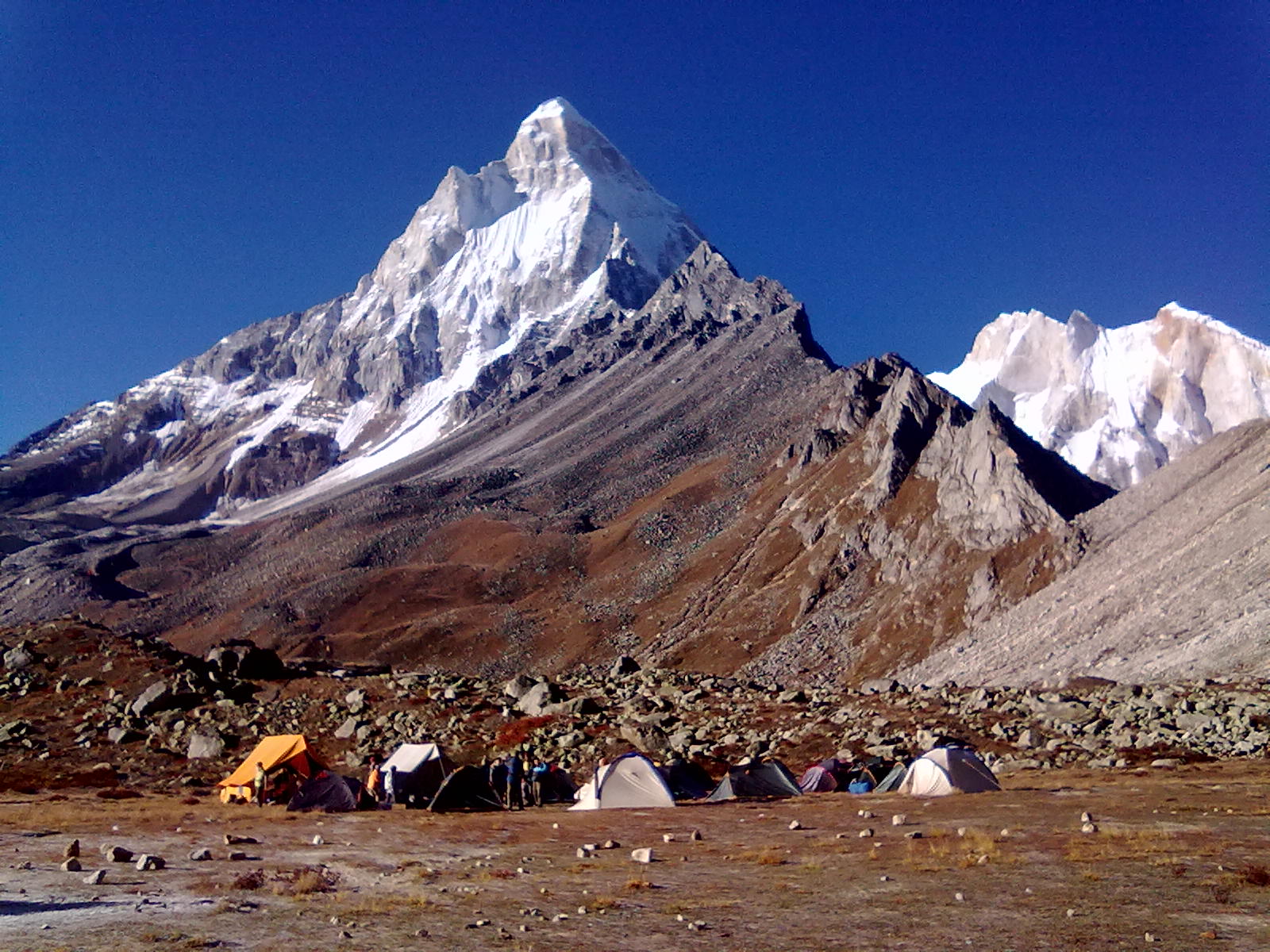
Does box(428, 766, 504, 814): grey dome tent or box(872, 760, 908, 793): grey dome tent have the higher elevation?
box(428, 766, 504, 814): grey dome tent

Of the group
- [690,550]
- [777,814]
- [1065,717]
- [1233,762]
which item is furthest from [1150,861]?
[690,550]

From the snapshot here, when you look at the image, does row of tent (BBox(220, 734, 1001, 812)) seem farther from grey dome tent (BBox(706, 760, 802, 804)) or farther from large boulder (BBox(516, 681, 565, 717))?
large boulder (BBox(516, 681, 565, 717))

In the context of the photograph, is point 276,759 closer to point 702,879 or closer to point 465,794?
point 465,794

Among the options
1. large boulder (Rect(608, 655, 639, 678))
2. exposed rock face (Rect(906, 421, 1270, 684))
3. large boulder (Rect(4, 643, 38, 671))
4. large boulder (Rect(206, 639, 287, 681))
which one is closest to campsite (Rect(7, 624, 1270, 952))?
large boulder (Rect(4, 643, 38, 671))

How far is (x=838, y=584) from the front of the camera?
101750mm

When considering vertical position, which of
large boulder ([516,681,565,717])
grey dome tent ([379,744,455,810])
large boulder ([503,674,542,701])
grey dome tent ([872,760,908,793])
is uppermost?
large boulder ([503,674,542,701])

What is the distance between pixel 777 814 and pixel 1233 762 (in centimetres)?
1497

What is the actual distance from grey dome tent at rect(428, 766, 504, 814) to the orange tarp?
18.5 ft

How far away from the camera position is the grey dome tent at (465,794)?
2975 cm

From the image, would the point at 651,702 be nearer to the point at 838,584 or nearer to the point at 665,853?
the point at 665,853

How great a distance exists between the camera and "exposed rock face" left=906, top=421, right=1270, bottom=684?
45188 millimetres

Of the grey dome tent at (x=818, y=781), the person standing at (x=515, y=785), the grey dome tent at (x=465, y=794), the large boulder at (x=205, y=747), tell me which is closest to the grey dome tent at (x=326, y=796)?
the grey dome tent at (x=465, y=794)

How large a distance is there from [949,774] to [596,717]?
15.7m

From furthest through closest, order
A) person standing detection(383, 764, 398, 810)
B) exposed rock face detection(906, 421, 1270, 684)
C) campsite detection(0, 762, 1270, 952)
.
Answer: exposed rock face detection(906, 421, 1270, 684)
person standing detection(383, 764, 398, 810)
campsite detection(0, 762, 1270, 952)
